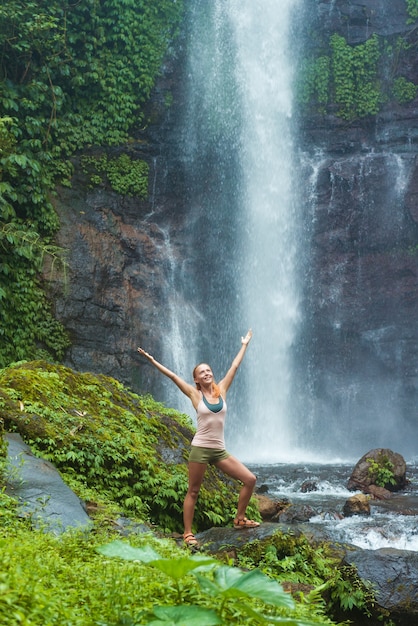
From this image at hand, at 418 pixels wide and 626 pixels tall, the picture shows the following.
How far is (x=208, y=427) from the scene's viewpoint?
5.30 metres

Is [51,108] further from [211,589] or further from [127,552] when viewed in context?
[211,589]

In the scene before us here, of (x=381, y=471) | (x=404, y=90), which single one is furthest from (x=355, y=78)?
(x=381, y=471)

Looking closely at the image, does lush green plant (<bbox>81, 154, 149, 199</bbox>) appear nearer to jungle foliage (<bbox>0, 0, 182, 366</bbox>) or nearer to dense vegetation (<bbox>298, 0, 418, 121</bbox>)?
jungle foliage (<bbox>0, 0, 182, 366</bbox>)

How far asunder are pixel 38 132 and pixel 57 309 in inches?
193

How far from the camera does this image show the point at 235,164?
20.5 meters

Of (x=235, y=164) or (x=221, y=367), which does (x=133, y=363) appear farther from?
(x=235, y=164)

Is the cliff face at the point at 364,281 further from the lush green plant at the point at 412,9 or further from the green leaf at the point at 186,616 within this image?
the green leaf at the point at 186,616

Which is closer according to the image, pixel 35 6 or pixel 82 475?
pixel 82 475

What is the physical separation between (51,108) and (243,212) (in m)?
6.52

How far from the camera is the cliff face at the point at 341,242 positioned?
61.6 feet

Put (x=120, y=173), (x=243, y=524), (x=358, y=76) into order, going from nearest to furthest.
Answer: (x=243, y=524)
(x=120, y=173)
(x=358, y=76)

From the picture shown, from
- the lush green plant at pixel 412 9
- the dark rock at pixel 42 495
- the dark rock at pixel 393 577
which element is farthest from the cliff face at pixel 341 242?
the dark rock at pixel 393 577

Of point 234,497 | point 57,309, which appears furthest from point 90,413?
point 57,309

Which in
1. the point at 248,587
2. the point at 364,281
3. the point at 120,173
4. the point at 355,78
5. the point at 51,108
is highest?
the point at 355,78
